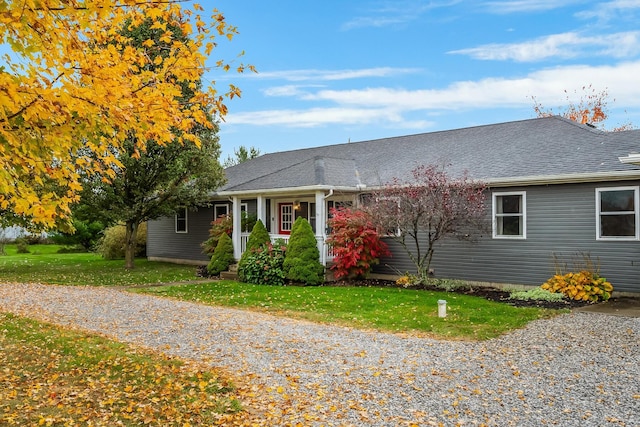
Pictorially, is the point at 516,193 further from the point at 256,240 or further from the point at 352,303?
the point at 256,240

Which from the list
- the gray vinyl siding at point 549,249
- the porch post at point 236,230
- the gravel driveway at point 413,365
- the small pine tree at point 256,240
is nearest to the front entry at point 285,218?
the porch post at point 236,230

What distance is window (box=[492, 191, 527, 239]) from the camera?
1327 centimetres

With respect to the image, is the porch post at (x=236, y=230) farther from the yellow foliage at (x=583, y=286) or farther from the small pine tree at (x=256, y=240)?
the yellow foliage at (x=583, y=286)

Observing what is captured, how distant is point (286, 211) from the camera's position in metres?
18.7

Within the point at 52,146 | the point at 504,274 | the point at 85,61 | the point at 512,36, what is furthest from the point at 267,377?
the point at 512,36

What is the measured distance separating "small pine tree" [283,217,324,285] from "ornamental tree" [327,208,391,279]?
494 mm

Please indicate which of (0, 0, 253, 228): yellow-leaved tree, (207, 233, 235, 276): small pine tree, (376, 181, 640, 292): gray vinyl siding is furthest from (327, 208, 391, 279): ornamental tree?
(0, 0, 253, 228): yellow-leaved tree

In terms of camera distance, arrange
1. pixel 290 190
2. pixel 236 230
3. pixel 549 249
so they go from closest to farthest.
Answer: pixel 549 249
pixel 290 190
pixel 236 230

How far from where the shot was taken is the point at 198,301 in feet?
39.8

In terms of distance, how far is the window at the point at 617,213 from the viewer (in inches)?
460

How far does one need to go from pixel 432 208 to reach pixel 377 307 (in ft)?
10.7

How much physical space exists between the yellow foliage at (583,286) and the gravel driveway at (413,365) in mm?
1717

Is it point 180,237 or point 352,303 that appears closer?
point 352,303

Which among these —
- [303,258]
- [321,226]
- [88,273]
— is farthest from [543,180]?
[88,273]
